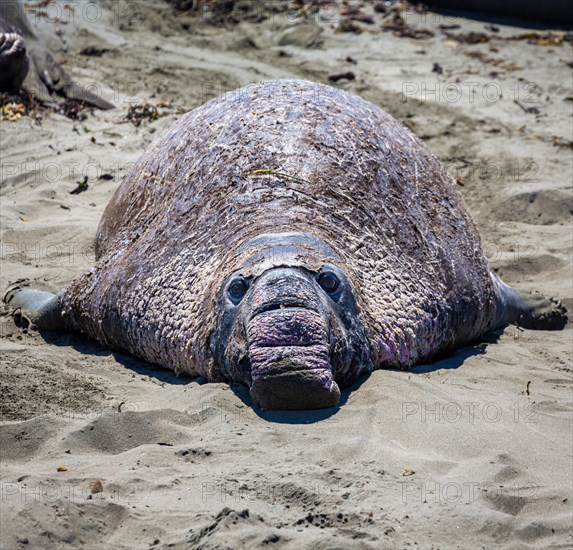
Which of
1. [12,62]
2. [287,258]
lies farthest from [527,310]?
[12,62]

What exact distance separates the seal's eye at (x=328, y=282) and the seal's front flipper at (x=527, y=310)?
167 centimetres

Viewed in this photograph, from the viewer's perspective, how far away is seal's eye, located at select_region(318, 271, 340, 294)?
177 inches

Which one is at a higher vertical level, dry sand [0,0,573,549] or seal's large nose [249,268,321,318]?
seal's large nose [249,268,321,318]

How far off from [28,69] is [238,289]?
6672mm

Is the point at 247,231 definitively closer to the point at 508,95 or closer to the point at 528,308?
the point at 528,308

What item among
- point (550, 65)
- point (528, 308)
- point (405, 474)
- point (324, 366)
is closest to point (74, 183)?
point (528, 308)

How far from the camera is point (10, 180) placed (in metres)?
8.18

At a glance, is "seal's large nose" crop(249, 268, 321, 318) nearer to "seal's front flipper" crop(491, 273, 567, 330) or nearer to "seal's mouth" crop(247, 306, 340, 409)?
"seal's mouth" crop(247, 306, 340, 409)

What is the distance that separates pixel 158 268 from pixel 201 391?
84 centimetres

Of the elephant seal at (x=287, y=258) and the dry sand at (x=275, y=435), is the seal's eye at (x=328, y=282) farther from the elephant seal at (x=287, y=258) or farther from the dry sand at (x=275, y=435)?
the dry sand at (x=275, y=435)

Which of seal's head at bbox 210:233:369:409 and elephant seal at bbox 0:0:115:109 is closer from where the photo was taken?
seal's head at bbox 210:233:369:409

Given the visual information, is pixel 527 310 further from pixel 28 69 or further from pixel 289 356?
pixel 28 69

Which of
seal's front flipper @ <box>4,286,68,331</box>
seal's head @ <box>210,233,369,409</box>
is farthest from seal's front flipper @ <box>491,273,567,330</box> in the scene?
seal's front flipper @ <box>4,286,68,331</box>

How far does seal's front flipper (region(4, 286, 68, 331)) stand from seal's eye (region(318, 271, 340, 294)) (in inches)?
70.0
